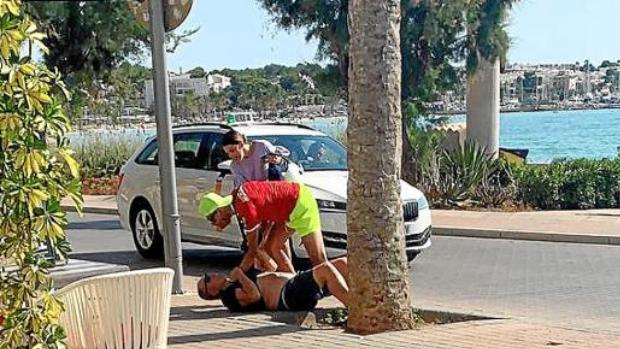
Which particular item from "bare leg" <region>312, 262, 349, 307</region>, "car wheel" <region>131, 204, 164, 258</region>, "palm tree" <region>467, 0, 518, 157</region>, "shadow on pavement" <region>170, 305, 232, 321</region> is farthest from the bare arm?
"palm tree" <region>467, 0, 518, 157</region>

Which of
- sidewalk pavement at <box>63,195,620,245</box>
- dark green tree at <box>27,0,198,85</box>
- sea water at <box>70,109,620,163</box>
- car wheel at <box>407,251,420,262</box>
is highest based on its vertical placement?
dark green tree at <box>27,0,198,85</box>

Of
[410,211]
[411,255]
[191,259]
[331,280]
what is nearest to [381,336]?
[331,280]

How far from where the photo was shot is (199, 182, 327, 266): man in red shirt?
9164mm

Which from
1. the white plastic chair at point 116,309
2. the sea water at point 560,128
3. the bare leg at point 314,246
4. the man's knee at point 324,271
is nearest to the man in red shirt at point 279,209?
the bare leg at point 314,246

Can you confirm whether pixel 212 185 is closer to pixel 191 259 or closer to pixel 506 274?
pixel 191 259

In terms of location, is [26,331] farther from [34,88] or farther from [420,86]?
[420,86]

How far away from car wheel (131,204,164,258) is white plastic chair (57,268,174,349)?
8.56 m

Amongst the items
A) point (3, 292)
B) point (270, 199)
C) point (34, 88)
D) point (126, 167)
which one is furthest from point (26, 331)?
point (126, 167)

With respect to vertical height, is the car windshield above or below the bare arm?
above

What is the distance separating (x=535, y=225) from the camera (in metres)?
17.0

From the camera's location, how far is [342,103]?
23172 mm

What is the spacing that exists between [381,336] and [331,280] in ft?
3.36

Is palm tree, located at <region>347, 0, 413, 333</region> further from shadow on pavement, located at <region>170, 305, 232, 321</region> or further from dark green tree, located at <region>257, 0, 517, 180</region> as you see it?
dark green tree, located at <region>257, 0, 517, 180</region>

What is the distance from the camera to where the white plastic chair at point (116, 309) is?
16.9ft
